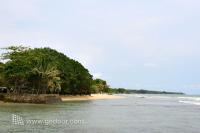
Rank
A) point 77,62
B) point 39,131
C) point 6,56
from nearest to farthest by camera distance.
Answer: point 39,131 → point 6,56 → point 77,62

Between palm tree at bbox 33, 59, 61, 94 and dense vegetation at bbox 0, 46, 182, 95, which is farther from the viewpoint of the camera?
palm tree at bbox 33, 59, 61, 94

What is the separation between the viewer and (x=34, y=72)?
6706 centimetres

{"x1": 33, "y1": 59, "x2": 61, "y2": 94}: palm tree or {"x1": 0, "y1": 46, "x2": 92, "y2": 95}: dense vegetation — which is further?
{"x1": 33, "y1": 59, "x2": 61, "y2": 94}: palm tree

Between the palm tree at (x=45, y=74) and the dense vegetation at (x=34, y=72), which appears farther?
the palm tree at (x=45, y=74)

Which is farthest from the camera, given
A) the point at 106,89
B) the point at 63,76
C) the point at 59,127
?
the point at 106,89

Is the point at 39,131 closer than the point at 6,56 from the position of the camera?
Yes

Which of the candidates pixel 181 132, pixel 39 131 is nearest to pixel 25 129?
pixel 39 131

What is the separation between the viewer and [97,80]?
6383 inches

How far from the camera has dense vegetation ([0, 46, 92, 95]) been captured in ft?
205

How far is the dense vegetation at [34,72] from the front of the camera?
6256 centimetres

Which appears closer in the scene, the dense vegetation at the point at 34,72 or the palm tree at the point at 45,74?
the dense vegetation at the point at 34,72

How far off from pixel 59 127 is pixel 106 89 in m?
148

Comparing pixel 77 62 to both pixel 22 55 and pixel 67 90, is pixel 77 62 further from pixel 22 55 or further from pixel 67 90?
pixel 22 55

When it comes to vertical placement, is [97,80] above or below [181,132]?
above
